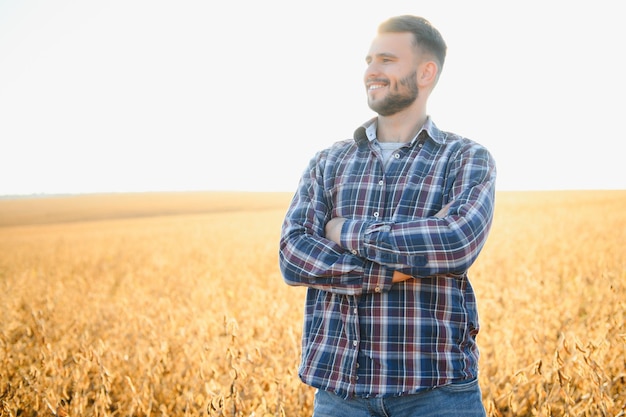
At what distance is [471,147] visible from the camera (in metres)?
2.39

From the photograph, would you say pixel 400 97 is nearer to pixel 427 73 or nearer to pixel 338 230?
pixel 427 73

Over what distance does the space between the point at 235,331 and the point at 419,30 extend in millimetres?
2160

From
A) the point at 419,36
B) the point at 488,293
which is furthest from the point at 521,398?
the point at 488,293

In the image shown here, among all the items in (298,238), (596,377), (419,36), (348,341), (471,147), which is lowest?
(596,377)

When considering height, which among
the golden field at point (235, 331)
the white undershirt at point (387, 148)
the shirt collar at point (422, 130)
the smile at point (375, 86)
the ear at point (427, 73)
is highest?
the ear at point (427, 73)

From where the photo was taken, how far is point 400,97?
95.2 inches

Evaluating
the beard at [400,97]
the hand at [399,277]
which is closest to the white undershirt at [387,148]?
the beard at [400,97]

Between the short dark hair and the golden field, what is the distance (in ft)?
5.88

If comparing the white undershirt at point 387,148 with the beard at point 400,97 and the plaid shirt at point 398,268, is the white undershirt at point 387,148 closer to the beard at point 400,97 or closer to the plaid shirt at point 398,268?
the plaid shirt at point 398,268

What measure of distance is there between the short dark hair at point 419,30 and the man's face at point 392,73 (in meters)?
0.03

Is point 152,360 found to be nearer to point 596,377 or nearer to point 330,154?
point 330,154

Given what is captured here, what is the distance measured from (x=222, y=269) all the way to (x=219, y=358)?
6.91 m

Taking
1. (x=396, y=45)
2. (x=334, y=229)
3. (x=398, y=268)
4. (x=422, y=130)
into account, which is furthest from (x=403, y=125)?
(x=398, y=268)

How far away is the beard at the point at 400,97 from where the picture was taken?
2.40m
